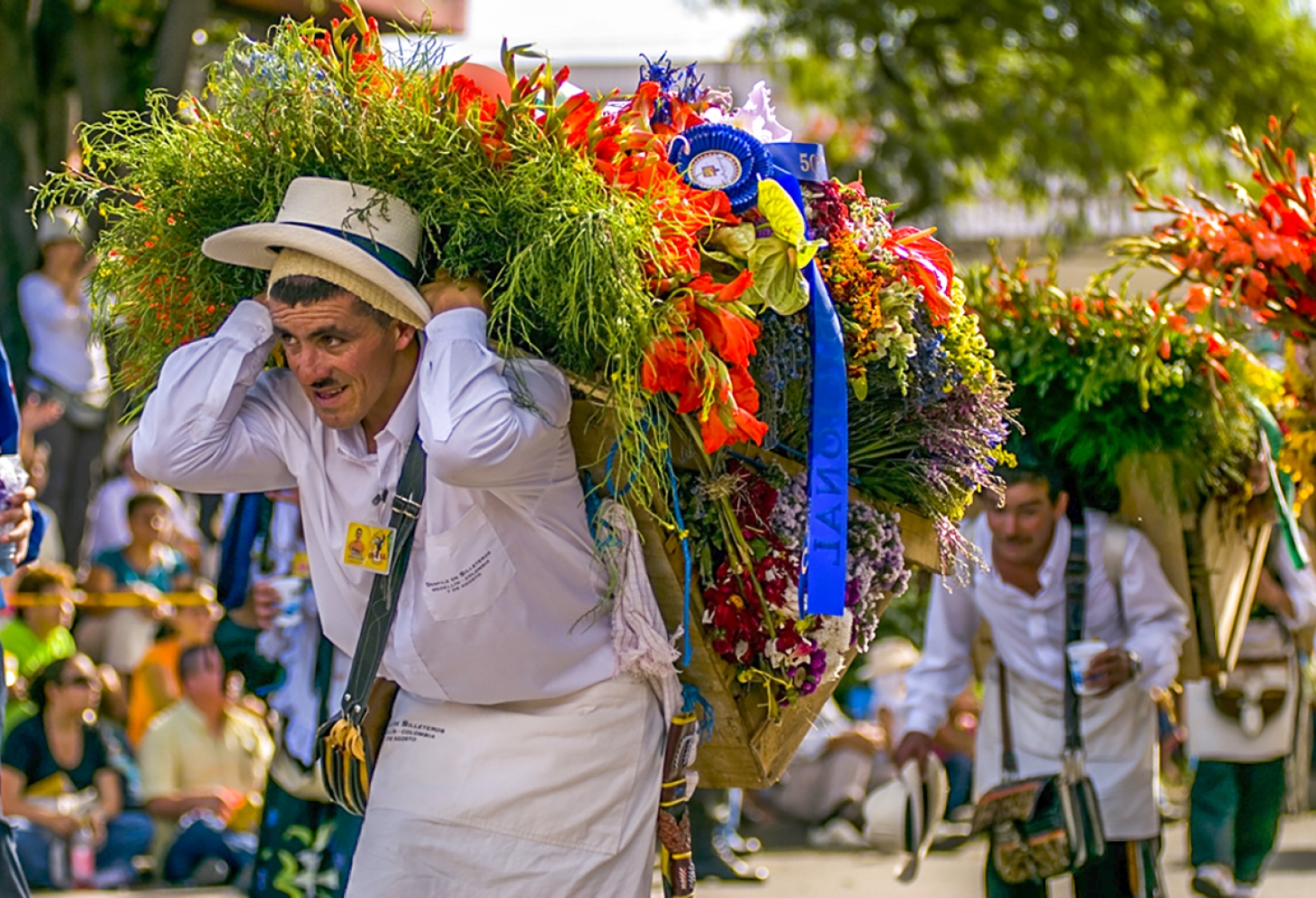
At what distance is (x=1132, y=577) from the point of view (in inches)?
229

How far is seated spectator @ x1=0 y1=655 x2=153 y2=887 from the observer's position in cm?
727

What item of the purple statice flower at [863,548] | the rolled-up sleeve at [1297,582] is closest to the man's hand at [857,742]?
the rolled-up sleeve at [1297,582]

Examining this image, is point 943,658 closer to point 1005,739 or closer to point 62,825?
point 1005,739

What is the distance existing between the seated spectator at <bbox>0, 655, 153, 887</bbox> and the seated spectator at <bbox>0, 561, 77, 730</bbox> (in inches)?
14.0

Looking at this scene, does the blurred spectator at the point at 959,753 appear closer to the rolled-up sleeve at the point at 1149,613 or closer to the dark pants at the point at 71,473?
the rolled-up sleeve at the point at 1149,613

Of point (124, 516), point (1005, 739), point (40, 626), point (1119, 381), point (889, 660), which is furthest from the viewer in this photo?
point (889, 660)

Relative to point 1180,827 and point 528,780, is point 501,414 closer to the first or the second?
point 528,780

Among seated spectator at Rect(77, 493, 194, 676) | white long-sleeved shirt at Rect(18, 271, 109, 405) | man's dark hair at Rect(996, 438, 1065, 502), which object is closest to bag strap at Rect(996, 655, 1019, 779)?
man's dark hair at Rect(996, 438, 1065, 502)

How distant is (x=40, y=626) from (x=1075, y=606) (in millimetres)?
4686

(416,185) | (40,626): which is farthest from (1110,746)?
(40,626)

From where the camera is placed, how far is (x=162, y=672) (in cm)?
816

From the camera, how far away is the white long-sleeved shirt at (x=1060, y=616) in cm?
577

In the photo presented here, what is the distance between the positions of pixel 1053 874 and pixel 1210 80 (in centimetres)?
1208

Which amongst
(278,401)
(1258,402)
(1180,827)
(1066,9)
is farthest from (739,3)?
(278,401)
